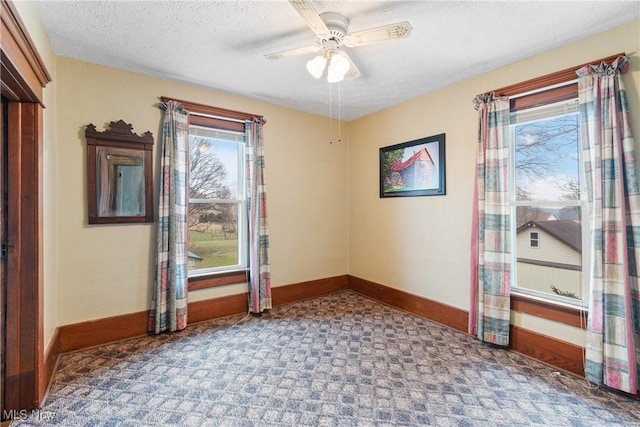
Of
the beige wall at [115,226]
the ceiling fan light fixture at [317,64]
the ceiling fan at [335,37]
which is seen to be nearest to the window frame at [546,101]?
the ceiling fan at [335,37]

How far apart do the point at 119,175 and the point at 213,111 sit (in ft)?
3.89

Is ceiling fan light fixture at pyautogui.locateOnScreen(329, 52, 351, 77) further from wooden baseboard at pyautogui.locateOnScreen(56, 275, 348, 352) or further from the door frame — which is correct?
wooden baseboard at pyautogui.locateOnScreen(56, 275, 348, 352)

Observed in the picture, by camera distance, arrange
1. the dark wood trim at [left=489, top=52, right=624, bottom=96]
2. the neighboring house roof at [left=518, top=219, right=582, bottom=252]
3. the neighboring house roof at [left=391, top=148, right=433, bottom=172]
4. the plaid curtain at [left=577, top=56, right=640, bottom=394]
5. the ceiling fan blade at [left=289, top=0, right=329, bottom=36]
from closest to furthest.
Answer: the ceiling fan blade at [left=289, top=0, right=329, bottom=36], the plaid curtain at [left=577, top=56, right=640, bottom=394], the dark wood trim at [left=489, top=52, right=624, bottom=96], the neighboring house roof at [left=518, top=219, right=582, bottom=252], the neighboring house roof at [left=391, top=148, right=433, bottom=172]

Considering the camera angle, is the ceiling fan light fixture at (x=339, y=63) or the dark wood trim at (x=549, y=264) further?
the dark wood trim at (x=549, y=264)

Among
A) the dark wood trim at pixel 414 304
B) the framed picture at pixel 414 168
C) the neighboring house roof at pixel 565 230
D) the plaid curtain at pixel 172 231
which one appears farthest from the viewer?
the framed picture at pixel 414 168

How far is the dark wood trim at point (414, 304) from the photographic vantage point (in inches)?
123

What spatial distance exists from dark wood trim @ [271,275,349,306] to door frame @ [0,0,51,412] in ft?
7.62

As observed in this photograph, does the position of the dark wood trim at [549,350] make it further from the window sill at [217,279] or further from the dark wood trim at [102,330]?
the dark wood trim at [102,330]

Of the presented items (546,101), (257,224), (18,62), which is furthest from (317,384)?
(546,101)

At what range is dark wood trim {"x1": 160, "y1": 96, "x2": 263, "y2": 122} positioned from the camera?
317 centimetres

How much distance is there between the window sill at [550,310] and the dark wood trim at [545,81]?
1.84m

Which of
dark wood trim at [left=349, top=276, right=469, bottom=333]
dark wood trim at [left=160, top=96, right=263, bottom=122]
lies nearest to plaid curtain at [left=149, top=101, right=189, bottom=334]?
dark wood trim at [left=160, top=96, right=263, bottom=122]

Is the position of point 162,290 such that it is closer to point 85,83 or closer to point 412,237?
point 85,83

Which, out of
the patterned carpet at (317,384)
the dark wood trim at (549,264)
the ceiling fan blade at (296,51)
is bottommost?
the patterned carpet at (317,384)
